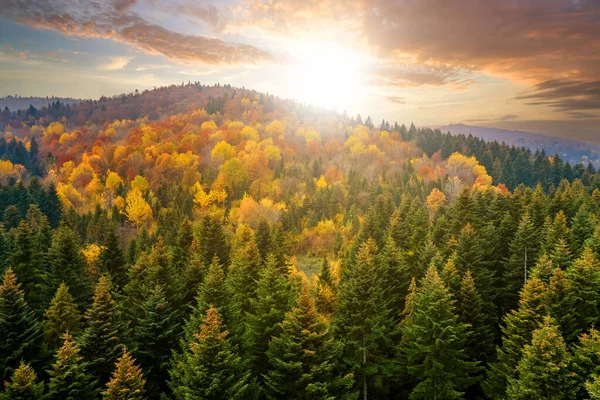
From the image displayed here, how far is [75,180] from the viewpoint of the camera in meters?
131

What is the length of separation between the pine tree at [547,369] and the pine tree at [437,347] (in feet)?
16.2

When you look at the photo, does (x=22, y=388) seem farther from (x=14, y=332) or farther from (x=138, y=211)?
(x=138, y=211)

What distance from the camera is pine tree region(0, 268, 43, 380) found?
25.3 m

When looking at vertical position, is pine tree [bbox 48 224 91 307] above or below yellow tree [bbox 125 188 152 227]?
above

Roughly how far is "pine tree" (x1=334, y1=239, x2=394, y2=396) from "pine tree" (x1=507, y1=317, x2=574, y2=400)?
10369mm

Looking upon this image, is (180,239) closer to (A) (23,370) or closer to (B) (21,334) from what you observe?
(B) (21,334)

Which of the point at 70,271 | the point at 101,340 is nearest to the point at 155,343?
the point at 101,340

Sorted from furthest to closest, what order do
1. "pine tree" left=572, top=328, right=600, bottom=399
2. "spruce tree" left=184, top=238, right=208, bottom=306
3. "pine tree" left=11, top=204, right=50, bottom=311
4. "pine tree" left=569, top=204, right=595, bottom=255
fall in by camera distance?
"pine tree" left=569, top=204, right=595, bottom=255 < "pine tree" left=11, top=204, right=50, bottom=311 < "spruce tree" left=184, top=238, right=208, bottom=306 < "pine tree" left=572, top=328, right=600, bottom=399

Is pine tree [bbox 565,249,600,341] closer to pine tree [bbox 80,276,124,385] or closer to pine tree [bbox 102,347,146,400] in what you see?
pine tree [bbox 102,347,146,400]

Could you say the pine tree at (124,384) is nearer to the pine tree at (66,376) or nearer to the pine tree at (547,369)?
the pine tree at (66,376)

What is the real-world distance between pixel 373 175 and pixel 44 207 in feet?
320

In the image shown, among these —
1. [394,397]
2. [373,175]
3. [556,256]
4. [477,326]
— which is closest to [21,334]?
[394,397]

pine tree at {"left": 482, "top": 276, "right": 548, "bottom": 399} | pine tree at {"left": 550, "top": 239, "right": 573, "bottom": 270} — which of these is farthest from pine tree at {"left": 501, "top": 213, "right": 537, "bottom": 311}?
pine tree at {"left": 482, "top": 276, "right": 548, "bottom": 399}

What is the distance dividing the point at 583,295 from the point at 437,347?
462 inches
